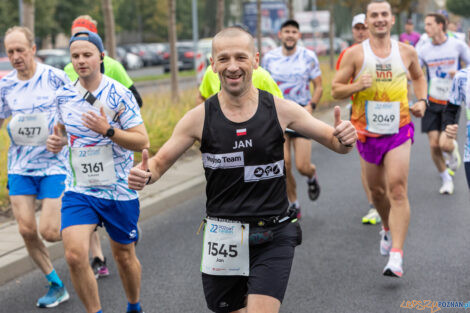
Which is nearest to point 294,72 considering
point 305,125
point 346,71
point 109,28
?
point 346,71

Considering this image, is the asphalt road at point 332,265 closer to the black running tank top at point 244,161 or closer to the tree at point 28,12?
the black running tank top at point 244,161

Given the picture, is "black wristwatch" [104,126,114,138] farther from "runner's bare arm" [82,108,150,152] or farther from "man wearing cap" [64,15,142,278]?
"man wearing cap" [64,15,142,278]

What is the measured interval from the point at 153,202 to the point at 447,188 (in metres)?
3.70

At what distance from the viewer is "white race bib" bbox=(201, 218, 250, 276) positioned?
3791 mm

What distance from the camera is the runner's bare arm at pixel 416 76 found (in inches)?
247

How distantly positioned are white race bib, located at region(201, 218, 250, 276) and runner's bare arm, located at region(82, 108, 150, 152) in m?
1.22

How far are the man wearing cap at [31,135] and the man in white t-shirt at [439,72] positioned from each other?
5.47m

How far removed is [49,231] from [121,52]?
125ft

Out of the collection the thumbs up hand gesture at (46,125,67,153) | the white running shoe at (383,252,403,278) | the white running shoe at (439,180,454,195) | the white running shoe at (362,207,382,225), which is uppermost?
the thumbs up hand gesture at (46,125,67,153)

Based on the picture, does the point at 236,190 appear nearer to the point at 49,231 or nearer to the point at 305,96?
the point at 49,231

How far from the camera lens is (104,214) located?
502 centimetres

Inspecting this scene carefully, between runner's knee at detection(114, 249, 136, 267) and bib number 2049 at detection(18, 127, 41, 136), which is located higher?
bib number 2049 at detection(18, 127, 41, 136)

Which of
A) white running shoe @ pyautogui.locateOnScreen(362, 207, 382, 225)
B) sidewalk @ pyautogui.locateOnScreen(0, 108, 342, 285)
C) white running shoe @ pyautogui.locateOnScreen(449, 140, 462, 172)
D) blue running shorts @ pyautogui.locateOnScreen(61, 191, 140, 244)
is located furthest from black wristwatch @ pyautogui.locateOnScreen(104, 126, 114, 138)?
white running shoe @ pyautogui.locateOnScreen(449, 140, 462, 172)

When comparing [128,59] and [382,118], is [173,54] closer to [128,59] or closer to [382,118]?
[382,118]
